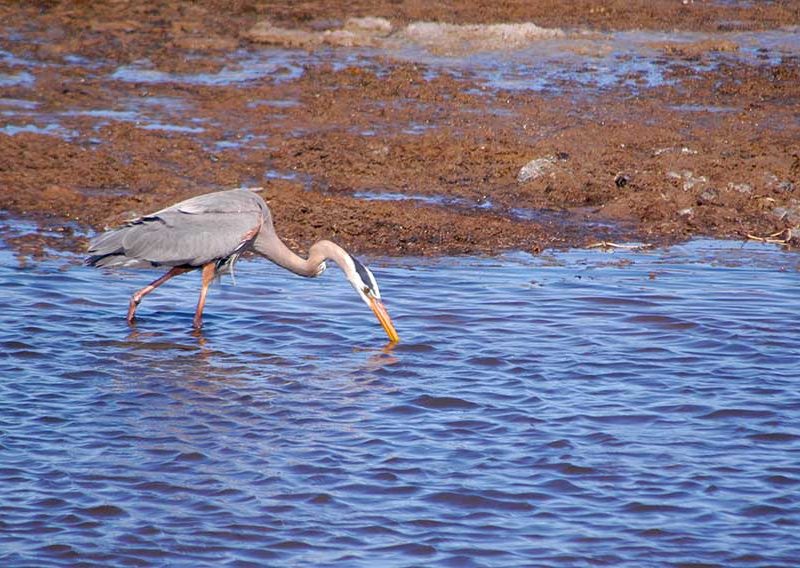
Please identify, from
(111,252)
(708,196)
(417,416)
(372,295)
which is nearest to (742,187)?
(708,196)

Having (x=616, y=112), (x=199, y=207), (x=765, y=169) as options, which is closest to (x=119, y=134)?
(x=199, y=207)

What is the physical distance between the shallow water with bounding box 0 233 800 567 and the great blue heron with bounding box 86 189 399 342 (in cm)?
38

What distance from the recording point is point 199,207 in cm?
914

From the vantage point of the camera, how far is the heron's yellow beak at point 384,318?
8.72 metres

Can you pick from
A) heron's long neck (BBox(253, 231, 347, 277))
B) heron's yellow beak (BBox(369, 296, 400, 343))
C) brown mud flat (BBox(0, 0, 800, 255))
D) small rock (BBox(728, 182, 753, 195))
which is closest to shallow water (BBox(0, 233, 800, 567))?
heron's yellow beak (BBox(369, 296, 400, 343))

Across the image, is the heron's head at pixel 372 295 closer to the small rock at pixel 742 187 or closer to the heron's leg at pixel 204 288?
the heron's leg at pixel 204 288

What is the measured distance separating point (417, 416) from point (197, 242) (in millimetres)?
2638

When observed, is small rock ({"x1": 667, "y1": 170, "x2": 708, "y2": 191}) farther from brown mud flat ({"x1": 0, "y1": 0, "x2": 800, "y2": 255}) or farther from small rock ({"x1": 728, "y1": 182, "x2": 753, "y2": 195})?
small rock ({"x1": 728, "y1": 182, "x2": 753, "y2": 195})

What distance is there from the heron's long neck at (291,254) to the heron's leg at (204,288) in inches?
15.5

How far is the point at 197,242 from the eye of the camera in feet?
29.6

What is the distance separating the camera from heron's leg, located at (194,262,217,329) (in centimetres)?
910

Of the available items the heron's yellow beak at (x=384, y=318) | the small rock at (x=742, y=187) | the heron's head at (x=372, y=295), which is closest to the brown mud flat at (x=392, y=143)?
the small rock at (x=742, y=187)

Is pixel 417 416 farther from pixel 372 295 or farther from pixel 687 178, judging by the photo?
pixel 687 178

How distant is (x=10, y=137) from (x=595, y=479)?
8.42 metres
